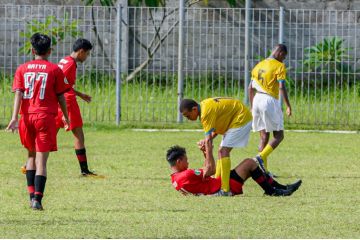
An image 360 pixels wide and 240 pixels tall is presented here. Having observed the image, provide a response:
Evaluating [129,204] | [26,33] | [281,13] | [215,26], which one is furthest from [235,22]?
[129,204]

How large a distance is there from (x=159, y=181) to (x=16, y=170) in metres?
2.10

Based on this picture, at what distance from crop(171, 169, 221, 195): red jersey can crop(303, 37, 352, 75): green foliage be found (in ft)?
32.7

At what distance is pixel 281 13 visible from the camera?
2202 centimetres

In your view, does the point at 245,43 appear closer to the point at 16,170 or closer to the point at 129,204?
the point at 16,170

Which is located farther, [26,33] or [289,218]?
[26,33]

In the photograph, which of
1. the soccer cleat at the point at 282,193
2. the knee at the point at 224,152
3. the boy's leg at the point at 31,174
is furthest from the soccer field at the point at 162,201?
the knee at the point at 224,152

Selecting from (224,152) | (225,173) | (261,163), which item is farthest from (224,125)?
(261,163)

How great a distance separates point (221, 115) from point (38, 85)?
91.0 inches

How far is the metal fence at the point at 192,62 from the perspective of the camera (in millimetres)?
22469

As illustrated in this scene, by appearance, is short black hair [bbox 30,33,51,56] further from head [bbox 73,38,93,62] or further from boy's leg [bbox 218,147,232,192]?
head [bbox 73,38,93,62]

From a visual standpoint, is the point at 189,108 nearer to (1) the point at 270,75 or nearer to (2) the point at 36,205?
(2) the point at 36,205

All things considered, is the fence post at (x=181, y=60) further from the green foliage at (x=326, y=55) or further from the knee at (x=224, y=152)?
the knee at (x=224, y=152)

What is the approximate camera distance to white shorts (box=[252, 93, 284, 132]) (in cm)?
1517

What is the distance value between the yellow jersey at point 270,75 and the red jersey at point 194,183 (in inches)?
100
